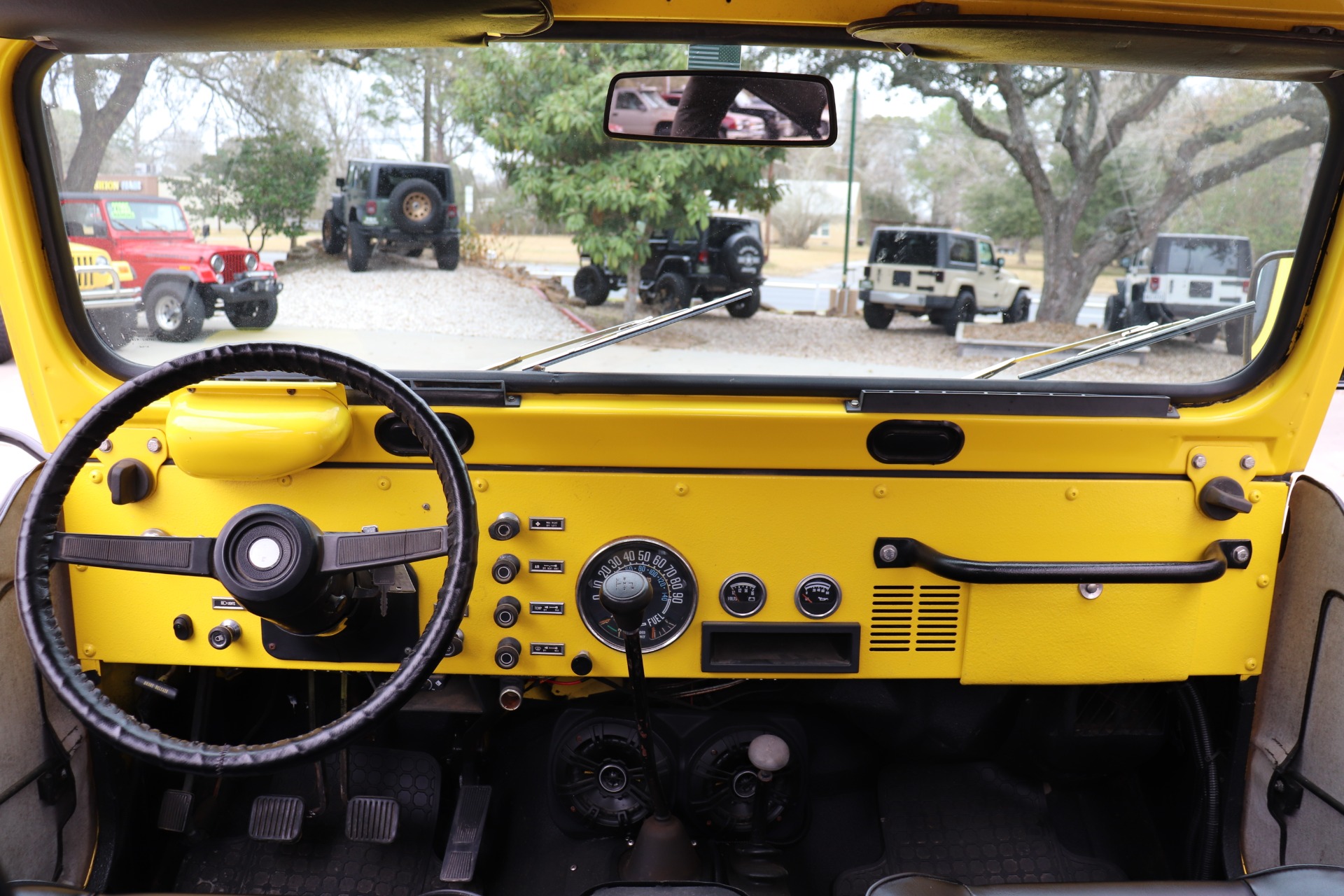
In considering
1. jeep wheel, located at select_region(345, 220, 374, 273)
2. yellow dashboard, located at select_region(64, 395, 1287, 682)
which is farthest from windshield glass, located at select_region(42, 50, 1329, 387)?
yellow dashboard, located at select_region(64, 395, 1287, 682)

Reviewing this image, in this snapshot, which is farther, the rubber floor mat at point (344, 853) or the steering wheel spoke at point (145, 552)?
the rubber floor mat at point (344, 853)

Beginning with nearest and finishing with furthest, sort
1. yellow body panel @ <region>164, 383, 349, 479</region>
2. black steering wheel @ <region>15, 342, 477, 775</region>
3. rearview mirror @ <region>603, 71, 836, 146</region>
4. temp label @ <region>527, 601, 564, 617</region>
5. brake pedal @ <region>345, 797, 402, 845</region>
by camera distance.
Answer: black steering wheel @ <region>15, 342, 477, 775</region>
rearview mirror @ <region>603, 71, 836, 146</region>
yellow body panel @ <region>164, 383, 349, 479</region>
temp label @ <region>527, 601, 564, 617</region>
brake pedal @ <region>345, 797, 402, 845</region>

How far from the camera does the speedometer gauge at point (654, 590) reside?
2.12 metres

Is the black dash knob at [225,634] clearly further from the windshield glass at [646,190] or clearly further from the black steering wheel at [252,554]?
the windshield glass at [646,190]

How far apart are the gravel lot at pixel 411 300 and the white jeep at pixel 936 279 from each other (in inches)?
24.7

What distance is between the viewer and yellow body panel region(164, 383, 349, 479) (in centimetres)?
192

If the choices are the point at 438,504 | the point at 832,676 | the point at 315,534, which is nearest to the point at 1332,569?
the point at 832,676

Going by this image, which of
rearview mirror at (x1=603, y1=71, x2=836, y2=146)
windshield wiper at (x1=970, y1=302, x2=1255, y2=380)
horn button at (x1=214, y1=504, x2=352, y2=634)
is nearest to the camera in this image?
horn button at (x1=214, y1=504, x2=352, y2=634)

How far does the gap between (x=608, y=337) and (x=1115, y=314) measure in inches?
41.7

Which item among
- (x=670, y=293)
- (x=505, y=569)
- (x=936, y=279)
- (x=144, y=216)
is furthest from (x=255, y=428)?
(x=936, y=279)

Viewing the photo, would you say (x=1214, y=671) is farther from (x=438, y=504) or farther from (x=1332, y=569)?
(x=438, y=504)

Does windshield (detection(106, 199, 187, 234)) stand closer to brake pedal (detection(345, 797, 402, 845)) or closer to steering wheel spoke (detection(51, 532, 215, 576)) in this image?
steering wheel spoke (detection(51, 532, 215, 576))

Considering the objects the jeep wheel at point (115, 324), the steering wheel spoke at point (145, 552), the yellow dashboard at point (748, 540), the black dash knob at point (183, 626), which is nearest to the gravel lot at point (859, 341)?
the yellow dashboard at point (748, 540)

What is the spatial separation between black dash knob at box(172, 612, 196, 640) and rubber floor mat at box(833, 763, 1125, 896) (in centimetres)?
173
